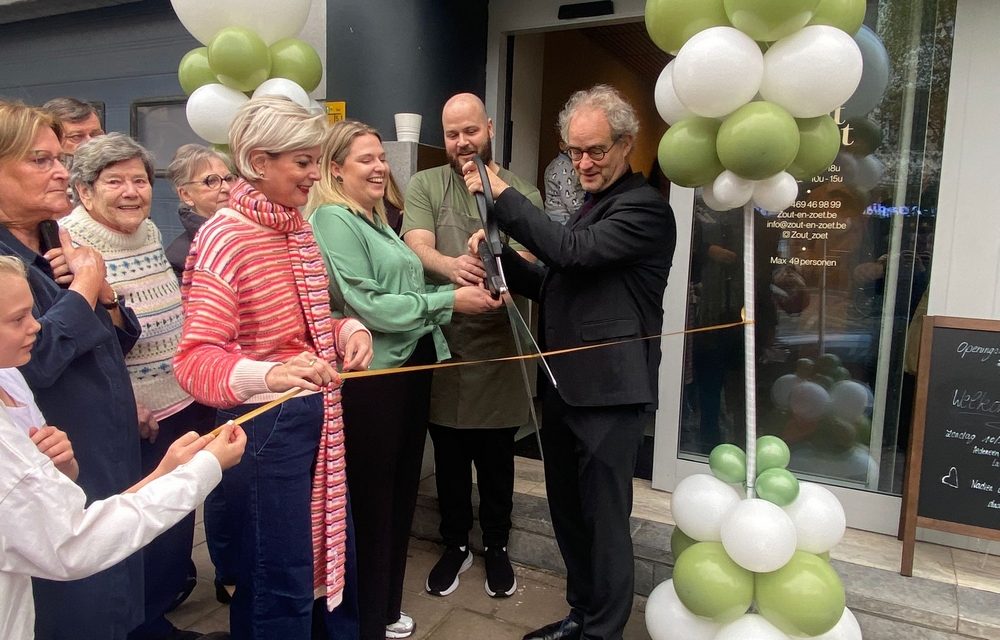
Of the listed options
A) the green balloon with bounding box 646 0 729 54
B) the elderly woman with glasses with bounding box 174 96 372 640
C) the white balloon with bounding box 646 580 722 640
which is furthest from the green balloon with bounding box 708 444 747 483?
the green balloon with bounding box 646 0 729 54

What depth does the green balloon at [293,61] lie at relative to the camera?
9.91ft

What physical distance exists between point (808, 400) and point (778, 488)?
4.06 ft

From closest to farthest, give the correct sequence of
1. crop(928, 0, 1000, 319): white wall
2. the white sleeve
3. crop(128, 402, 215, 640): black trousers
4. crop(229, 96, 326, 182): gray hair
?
1. the white sleeve
2. crop(229, 96, 326, 182): gray hair
3. crop(128, 402, 215, 640): black trousers
4. crop(928, 0, 1000, 319): white wall

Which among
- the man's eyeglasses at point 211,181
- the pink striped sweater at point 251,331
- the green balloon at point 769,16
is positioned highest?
the green balloon at point 769,16

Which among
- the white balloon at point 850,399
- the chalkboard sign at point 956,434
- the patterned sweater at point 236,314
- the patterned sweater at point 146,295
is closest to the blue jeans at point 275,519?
the patterned sweater at point 236,314

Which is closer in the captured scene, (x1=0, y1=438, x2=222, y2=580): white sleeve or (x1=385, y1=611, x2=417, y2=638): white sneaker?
(x1=0, y1=438, x2=222, y2=580): white sleeve

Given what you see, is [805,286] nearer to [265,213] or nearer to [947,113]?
[947,113]

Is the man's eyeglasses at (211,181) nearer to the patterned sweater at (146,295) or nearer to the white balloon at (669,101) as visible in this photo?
the patterned sweater at (146,295)

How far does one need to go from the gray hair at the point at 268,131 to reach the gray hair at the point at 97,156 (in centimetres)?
69

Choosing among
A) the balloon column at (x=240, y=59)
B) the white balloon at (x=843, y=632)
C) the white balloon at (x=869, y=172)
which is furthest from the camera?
the white balloon at (x=869, y=172)

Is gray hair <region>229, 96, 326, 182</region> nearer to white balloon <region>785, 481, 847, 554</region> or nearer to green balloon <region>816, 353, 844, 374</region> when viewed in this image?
white balloon <region>785, 481, 847, 554</region>

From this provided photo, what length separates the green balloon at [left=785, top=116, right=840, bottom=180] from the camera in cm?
201

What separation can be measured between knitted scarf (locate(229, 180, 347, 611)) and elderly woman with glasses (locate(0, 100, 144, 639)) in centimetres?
47

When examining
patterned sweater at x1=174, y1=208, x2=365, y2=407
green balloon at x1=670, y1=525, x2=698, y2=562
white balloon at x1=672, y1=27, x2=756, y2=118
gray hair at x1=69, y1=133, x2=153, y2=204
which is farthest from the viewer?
green balloon at x1=670, y1=525, x2=698, y2=562
